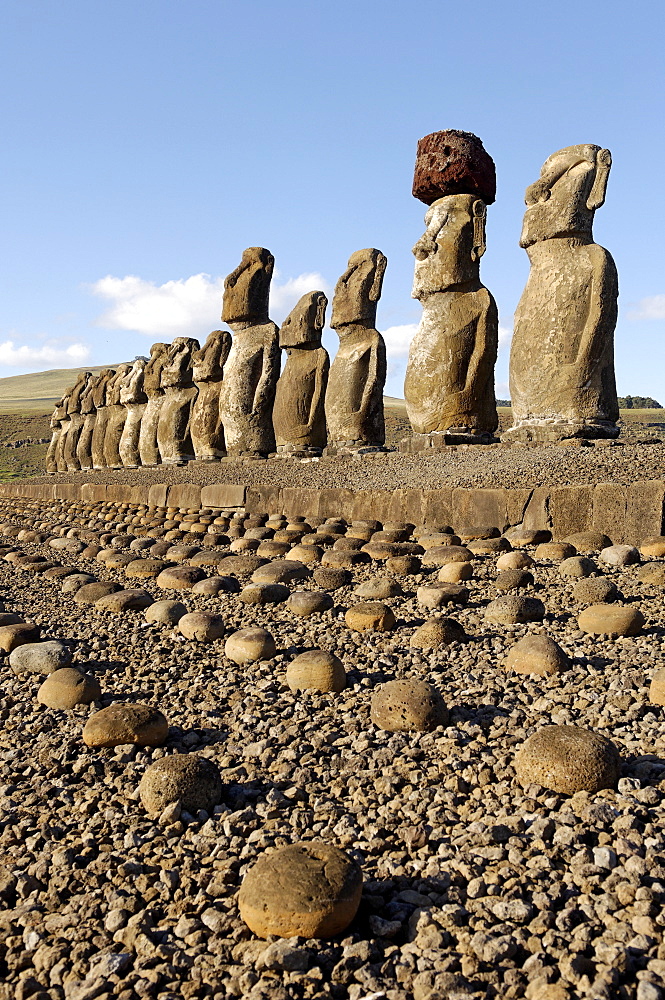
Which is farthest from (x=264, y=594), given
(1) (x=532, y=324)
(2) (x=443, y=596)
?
(1) (x=532, y=324)

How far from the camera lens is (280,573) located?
18.6 ft

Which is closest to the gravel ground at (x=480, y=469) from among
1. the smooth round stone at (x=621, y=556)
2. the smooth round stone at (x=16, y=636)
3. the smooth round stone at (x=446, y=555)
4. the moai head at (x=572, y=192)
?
the smooth round stone at (x=621, y=556)

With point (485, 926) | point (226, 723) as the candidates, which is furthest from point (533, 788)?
point (226, 723)

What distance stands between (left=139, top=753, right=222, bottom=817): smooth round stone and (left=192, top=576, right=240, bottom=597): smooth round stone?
3070mm

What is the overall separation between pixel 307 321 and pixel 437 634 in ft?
29.7

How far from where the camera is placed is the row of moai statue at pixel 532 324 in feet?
26.2

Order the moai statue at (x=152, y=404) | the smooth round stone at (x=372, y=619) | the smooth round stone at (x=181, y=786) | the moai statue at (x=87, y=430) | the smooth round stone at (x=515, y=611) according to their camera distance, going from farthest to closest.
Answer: the moai statue at (x=87, y=430)
the moai statue at (x=152, y=404)
the smooth round stone at (x=372, y=619)
the smooth round stone at (x=515, y=611)
the smooth round stone at (x=181, y=786)

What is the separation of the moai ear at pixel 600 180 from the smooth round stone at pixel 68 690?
7075 mm

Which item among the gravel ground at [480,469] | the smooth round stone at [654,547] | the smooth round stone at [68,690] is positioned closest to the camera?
the smooth round stone at [68,690]

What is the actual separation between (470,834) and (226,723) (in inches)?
51.3

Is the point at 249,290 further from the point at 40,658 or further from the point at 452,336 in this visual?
the point at 40,658

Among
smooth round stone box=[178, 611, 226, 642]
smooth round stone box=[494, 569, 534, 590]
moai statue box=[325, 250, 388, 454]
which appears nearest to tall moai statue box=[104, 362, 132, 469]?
moai statue box=[325, 250, 388, 454]

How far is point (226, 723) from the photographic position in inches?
128

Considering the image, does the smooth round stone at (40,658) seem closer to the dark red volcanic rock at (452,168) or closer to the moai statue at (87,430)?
the dark red volcanic rock at (452,168)
